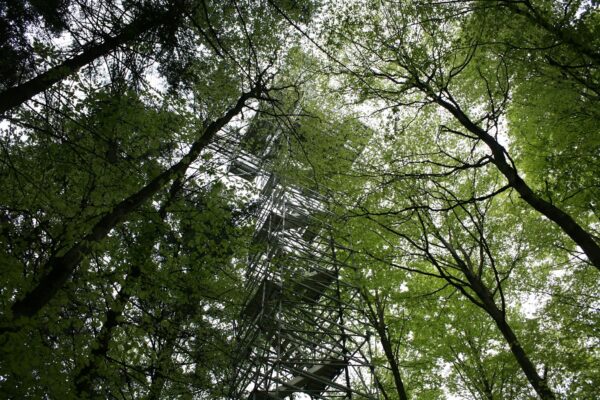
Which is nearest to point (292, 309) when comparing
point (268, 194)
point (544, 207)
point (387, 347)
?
point (387, 347)

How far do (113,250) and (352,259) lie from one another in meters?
5.80

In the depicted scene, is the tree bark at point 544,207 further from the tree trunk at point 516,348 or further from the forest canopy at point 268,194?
the tree trunk at point 516,348

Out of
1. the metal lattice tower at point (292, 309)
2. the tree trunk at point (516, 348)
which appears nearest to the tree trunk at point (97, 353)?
the metal lattice tower at point (292, 309)

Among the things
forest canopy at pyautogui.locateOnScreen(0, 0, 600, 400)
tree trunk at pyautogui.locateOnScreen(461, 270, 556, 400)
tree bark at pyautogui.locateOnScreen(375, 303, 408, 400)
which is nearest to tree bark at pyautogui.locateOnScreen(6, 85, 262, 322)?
forest canopy at pyautogui.locateOnScreen(0, 0, 600, 400)

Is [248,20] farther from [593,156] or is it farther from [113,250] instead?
[593,156]

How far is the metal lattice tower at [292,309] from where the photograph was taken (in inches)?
303

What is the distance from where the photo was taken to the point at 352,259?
409 inches

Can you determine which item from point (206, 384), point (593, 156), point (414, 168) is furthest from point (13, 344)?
point (593, 156)

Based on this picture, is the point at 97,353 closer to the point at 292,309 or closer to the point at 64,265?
the point at 64,265

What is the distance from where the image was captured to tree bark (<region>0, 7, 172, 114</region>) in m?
4.49

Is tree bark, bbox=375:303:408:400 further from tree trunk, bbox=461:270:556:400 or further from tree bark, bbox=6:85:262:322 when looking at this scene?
tree bark, bbox=6:85:262:322

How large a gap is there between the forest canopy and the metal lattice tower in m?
0.13

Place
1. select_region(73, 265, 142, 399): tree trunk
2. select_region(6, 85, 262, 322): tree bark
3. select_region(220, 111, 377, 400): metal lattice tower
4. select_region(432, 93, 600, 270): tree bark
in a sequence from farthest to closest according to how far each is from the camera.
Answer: select_region(220, 111, 377, 400): metal lattice tower, select_region(73, 265, 142, 399): tree trunk, select_region(432, 93, 600, 270): tree bark, select_region(6, 85, 262, 322): tree bark

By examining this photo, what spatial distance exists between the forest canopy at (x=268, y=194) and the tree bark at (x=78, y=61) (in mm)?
26
